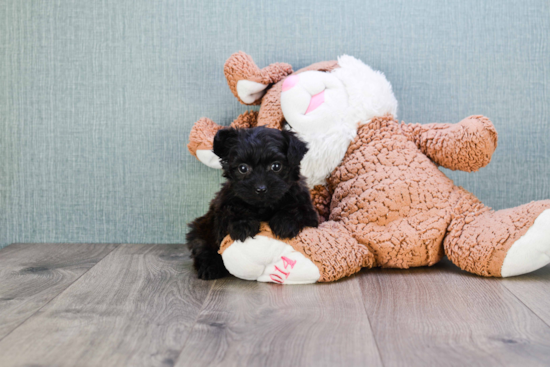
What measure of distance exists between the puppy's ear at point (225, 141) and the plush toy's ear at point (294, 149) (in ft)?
0.52

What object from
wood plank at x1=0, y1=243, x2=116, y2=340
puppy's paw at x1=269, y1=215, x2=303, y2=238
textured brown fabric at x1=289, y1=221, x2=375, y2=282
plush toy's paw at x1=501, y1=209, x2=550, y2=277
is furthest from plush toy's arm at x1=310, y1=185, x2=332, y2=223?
wood plank at x1=0, y1=243, x2=116, y2=340

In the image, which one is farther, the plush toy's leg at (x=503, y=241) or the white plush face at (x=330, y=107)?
the white plush face at (x=330, y=107)

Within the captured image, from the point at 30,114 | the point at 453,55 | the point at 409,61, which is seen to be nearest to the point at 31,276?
the point at 30,114

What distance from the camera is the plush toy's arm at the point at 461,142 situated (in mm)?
1528

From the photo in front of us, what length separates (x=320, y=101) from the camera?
162cm

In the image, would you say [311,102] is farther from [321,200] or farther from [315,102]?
[321,200]

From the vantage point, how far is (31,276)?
1569 mm

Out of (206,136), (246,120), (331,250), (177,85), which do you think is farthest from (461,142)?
(177,85)

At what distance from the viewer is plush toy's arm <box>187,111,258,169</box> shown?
177cm

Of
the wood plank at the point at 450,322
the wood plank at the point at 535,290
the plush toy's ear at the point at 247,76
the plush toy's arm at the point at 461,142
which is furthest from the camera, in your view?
the plush toy's ear at the point at 247,76

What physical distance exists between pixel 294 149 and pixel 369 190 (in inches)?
14.5

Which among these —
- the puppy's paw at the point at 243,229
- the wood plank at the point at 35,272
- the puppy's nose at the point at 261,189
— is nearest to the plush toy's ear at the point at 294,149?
the puppy's nose at the point at 261,189

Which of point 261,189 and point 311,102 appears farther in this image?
point 311,102

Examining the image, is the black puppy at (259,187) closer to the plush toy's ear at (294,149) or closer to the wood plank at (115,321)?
the plush toy's ear at (294,149)
